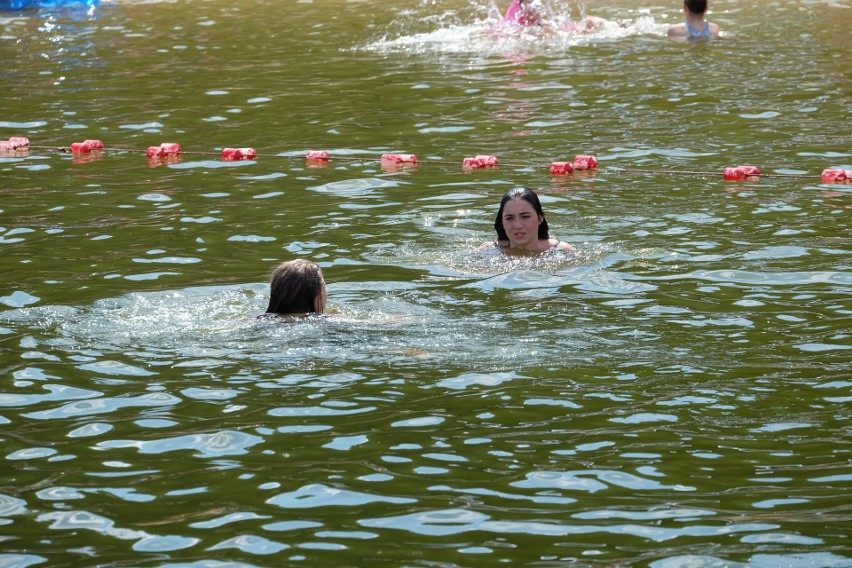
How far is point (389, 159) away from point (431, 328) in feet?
18.5

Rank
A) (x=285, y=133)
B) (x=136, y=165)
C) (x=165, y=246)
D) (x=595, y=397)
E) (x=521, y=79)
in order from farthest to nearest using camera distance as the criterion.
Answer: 1. (x=521, y=79)
2. (x=285, y=133)
3. (x=136, y=165)
4. (x=165, y=246)
5. (x=595, y=397)

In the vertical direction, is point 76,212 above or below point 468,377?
above

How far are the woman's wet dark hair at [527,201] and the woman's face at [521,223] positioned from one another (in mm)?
43

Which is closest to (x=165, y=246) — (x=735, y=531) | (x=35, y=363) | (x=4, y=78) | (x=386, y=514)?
(x=35, y=363)

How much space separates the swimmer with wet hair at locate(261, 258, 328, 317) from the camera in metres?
9.14

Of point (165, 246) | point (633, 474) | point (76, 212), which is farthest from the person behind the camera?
point (76, 212)

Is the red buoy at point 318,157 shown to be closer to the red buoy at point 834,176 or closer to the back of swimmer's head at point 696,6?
the red buoy at point 834,176

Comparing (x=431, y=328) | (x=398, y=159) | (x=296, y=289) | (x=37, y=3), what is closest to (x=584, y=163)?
(x=398, y=159)

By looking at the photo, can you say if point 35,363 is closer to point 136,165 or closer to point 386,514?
point 386,514

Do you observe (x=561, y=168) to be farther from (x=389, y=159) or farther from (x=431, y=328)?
(x=431, y=328)

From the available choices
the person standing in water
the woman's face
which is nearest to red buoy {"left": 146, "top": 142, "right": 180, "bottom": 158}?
the woman's face

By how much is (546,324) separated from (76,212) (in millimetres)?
5780

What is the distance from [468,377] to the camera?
813cm

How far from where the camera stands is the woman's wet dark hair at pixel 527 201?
11.3 metres
